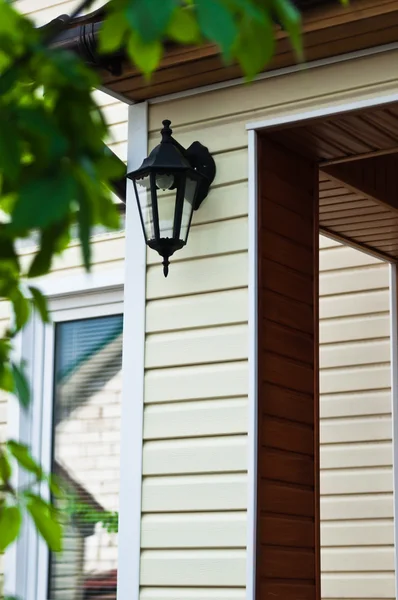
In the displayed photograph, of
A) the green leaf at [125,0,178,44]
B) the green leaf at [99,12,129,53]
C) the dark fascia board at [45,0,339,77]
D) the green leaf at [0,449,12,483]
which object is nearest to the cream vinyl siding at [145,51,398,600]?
the dark fascia board at [45,0,339,77]

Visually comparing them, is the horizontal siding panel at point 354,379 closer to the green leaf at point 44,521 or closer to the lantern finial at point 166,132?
the lantern finial at point 166,132

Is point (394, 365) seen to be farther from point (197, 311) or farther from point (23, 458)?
point (23, 458)

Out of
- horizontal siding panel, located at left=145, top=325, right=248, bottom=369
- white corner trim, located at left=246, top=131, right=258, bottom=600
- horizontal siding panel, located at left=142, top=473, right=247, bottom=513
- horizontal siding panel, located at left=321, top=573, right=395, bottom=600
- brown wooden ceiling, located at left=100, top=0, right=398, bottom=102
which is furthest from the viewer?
horizontal siding panel, located at left=321, top=573, right=395, bottom=600

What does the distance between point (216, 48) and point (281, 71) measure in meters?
0.25

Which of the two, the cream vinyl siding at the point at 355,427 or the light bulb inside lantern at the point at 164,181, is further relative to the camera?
Result: the cream vinyl siding at the point at 355,427

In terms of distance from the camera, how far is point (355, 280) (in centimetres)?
493

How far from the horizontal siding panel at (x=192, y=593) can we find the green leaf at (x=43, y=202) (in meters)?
2.69

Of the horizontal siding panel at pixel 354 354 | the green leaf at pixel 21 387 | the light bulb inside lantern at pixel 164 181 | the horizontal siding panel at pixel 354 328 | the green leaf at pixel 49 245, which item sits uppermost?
the light bulb inside lantern at pixel 164 181

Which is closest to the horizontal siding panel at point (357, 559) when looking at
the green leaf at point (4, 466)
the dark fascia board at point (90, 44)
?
the dark fascia board at point (90, 44)

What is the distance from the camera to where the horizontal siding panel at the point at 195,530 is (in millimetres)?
3525

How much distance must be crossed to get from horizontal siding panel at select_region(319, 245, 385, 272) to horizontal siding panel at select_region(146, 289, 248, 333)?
1315mm

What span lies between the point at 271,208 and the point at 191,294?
403 mm

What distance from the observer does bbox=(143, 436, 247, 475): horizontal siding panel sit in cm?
358

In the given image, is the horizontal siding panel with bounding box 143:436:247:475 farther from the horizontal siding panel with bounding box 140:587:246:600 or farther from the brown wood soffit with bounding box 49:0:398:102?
the brown wood soffit with bounding box 49:0:398:102
